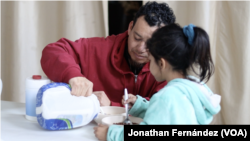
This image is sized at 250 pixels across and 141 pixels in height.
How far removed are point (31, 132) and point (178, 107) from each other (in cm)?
51

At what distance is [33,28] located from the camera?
7.09 ft

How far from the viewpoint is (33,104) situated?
3.49 feet

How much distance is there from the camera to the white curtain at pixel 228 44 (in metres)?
1.73

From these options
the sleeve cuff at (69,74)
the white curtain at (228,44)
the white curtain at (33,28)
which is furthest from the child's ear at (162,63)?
the white curtain at (33,28)

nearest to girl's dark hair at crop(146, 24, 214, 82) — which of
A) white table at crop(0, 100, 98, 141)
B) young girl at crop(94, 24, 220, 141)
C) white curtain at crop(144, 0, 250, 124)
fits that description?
young girl at crop(94, 24, 220, 141)

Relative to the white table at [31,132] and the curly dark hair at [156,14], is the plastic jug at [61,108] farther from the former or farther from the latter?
the curly dark hair at [156,14]

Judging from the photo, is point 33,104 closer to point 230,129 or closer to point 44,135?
point 44,135

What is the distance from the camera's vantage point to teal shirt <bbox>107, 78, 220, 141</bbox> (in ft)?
2.45

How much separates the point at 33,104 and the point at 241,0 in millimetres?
Result: 1365

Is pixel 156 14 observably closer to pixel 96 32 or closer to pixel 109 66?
pixel 109 66

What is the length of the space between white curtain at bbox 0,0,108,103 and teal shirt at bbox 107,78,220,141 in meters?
1.29

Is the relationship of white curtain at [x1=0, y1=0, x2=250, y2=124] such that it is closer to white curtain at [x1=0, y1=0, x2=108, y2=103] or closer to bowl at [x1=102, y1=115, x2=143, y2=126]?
white curtain at [x1=0, y1=0, x2=108, y2=103]

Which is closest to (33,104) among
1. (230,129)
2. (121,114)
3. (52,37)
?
(121,114)

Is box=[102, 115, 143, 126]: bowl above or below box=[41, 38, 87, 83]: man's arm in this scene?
below
